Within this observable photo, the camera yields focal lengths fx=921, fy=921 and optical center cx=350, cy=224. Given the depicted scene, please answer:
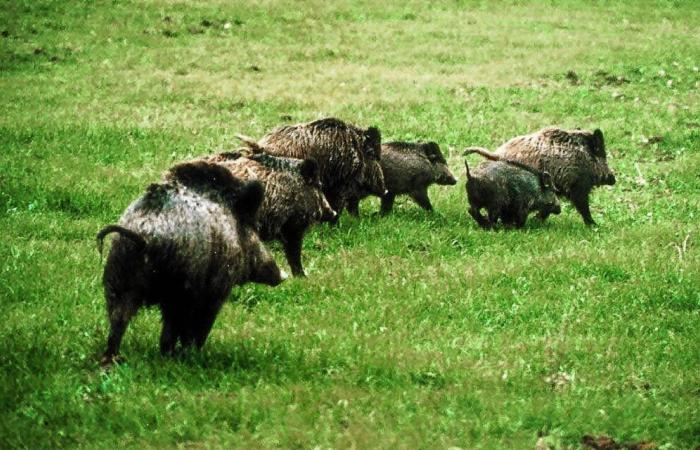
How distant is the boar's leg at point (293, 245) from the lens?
10.0m

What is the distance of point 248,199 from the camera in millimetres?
7465

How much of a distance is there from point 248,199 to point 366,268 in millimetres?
3136

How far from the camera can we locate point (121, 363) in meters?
6.95

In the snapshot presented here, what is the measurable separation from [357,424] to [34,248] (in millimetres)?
5563

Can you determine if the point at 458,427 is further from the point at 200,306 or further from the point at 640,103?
the point at 640,103

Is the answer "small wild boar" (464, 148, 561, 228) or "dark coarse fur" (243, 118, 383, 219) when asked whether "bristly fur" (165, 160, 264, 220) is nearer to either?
"dark coarse fur" (243, 118, 383, 219)

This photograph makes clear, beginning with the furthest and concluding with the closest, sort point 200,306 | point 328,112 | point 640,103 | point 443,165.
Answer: point 640,103 < point 328,112 < point 443,165 < point 200,306

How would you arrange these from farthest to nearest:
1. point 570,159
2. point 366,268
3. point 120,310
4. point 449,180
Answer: point 449,180
point 570,159
point 366,268
point 120,310

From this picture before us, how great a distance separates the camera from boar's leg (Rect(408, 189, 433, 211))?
13617mm

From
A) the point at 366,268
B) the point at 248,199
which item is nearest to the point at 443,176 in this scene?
the point at 366,268

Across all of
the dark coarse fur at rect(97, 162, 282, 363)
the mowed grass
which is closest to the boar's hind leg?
the dark coarse fur at rect(97, 162, 282, 363)

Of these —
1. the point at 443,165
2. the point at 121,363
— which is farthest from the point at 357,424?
the point at 443,165

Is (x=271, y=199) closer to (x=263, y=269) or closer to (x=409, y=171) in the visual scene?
(x=263, y=269)

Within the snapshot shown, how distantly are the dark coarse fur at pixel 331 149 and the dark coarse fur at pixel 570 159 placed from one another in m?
2.52
